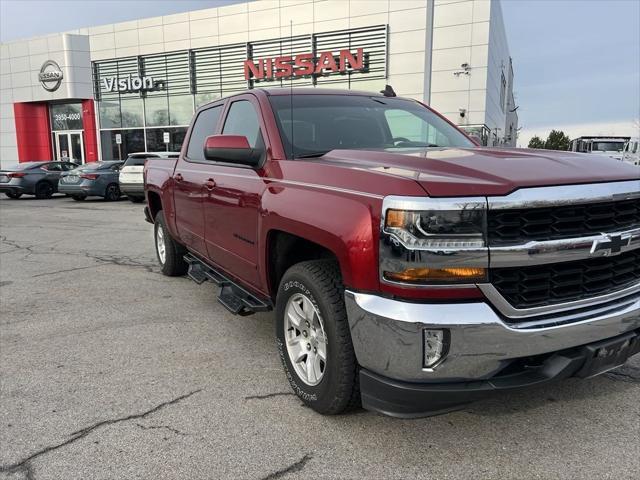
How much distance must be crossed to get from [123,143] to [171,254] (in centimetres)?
2830

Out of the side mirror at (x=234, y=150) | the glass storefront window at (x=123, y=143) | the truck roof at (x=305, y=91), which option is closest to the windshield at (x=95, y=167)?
the glass storefront window at (x=123, y=143)

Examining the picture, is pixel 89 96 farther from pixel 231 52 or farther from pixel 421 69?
pixel 421 69

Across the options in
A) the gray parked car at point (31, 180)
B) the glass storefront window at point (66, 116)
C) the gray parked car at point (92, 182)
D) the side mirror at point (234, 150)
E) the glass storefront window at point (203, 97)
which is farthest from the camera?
the glass storefront window at point (66, 116)

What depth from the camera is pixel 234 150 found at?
11.0 ft

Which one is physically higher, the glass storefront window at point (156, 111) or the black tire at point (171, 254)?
the glass storefront window at point (156, 111)

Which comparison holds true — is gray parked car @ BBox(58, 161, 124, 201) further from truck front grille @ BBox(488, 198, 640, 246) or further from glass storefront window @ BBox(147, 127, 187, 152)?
truck front grille @ BBox(488, 198, 640, 246)

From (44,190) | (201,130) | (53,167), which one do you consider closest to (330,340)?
(201,130)

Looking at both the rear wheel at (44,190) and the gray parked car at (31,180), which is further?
the rear wheel at (44,190)

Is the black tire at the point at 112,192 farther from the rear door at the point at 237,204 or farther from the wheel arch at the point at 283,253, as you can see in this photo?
the wheel arch at the point at 283,253

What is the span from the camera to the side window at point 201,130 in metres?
4.80

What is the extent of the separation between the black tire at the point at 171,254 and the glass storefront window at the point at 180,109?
24105mm

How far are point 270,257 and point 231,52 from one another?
Result: 26697 millimetres

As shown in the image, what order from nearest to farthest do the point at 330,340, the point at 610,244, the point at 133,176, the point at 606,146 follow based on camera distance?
the point at 610,244 → the point at 330,340 → the point at 133,176 → the point at 606,146

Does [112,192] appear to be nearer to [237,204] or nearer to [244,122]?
[244,122]
